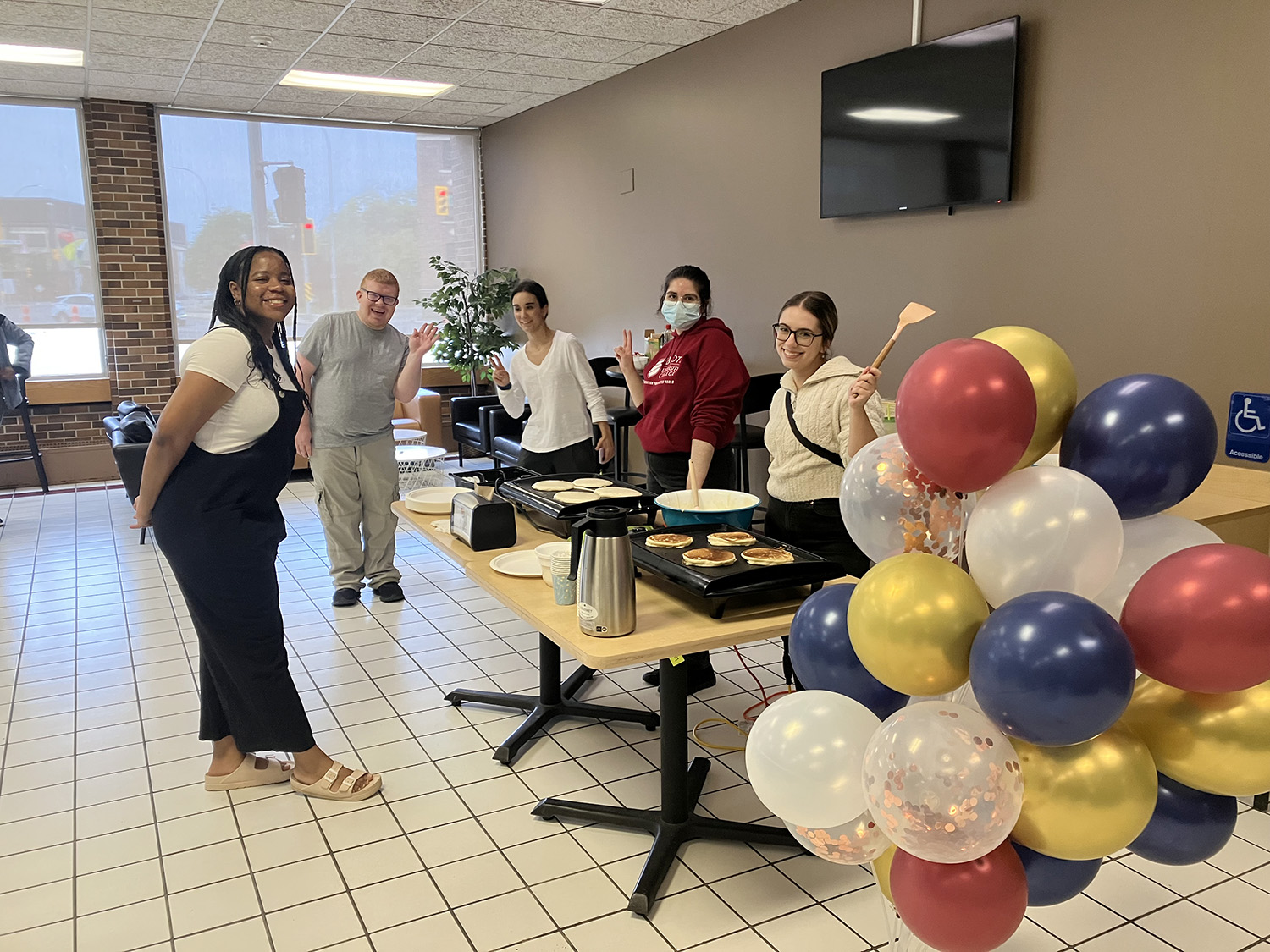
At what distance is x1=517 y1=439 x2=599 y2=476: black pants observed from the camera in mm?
4191

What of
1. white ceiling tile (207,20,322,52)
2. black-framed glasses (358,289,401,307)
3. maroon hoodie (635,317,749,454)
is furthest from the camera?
white ceiling tile (207,20,322,52)

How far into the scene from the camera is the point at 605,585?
2021mm

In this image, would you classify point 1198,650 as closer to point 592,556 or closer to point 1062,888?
point 1062,888

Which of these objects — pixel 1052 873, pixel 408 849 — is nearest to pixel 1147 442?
pixel 1052 873

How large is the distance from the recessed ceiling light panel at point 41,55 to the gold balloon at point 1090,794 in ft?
22.5

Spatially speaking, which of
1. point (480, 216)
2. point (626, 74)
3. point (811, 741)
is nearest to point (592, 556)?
point (811, 741)

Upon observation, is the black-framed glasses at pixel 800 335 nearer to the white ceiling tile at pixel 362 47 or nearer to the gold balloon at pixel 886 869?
the gold balloon at pixel 886 869

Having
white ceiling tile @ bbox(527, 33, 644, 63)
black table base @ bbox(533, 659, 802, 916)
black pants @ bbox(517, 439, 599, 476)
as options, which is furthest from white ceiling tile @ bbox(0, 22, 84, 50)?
black table base @ bbox(533, 659, 802, 916)

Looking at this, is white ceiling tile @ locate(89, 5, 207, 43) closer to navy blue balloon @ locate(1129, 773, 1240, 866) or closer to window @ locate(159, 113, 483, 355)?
window @ locate(159, 113, 483, 355)

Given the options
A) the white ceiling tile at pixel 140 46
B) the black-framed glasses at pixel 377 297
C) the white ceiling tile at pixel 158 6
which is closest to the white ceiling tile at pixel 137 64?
the white ceiling tile at pixel 140 46

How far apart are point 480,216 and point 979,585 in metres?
8.54

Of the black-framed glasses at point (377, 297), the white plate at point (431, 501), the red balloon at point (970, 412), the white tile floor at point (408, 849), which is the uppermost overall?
the black-framed glasses at point (377, 297)

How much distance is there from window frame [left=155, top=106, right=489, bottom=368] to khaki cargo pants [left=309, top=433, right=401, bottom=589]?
419cm

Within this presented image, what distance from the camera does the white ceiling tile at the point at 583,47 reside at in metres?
5.70
